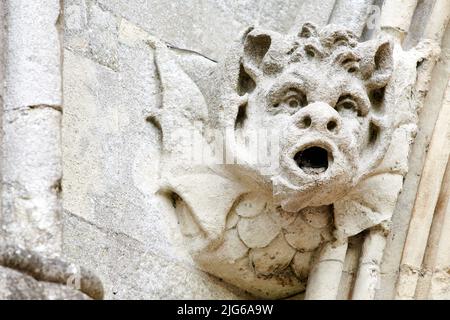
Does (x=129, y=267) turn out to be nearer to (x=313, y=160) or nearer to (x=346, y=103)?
(x=313, y=160)

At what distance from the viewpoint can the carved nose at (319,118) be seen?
5.00 m

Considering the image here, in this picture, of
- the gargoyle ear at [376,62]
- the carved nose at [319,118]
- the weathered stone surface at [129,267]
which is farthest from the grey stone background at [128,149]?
the carved nose at [319,118]

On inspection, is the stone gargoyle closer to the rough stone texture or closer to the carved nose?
the carved nose

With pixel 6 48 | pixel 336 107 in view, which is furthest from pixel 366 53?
pixel 6 48

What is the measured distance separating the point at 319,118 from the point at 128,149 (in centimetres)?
51

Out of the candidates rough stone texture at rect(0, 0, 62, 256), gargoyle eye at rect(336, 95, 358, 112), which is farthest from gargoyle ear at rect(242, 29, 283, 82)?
rough stone texture at rect(0, 0, 62, 256)

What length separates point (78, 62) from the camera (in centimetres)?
526

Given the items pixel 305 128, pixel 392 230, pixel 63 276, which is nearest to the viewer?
pixel 63 276

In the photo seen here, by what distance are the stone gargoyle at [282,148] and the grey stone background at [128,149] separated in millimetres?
45

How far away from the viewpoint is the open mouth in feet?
16.5

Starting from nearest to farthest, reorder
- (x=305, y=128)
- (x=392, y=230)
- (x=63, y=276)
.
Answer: (x=63, y=276)
(x=305, y=128)
(x=392, y=230)

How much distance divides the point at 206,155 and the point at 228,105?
149 millimetres

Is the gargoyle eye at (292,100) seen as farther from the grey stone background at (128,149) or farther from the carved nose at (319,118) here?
the grey stone background at (128,149)

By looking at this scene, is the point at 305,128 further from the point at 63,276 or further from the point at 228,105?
the point at 63,276
